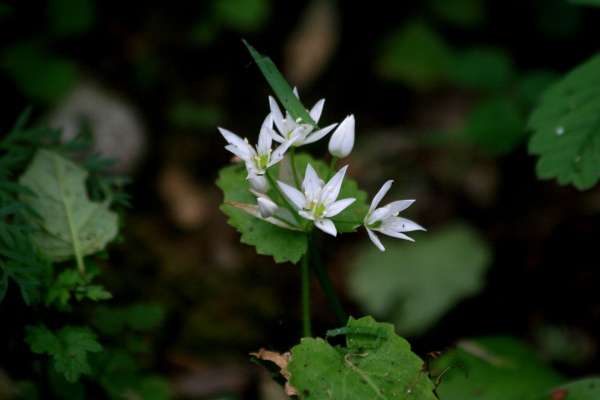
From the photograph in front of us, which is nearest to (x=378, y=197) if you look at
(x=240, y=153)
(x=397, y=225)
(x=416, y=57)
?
(x=397, y=225)

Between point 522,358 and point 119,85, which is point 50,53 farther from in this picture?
point 522,358

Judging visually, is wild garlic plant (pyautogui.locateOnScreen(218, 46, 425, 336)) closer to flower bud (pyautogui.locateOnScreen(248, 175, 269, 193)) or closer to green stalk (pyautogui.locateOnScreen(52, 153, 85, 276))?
flower bud (pyautogui.locateOnScreen(248, 175, 269, 193))

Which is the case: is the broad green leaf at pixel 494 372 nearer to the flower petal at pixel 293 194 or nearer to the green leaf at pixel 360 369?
the green leaf at pixel 360 369

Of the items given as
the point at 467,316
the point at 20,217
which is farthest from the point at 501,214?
A: the point at 20,217

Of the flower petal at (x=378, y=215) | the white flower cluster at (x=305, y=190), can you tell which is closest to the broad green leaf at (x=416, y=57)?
the white flower cluster at (x=305, y=190)

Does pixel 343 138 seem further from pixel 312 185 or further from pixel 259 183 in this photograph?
pixel 259 183
